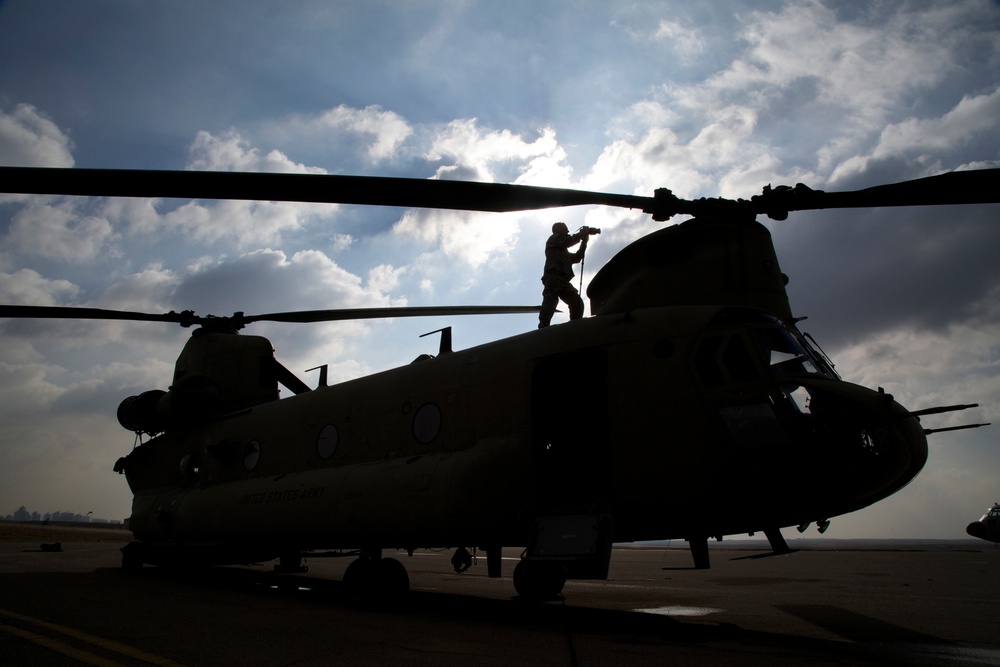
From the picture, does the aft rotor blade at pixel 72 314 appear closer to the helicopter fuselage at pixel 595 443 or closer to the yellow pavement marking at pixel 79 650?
the helicopter fuselage at pixel 595 443

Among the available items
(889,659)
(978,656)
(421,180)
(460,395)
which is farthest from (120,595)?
(978,656)

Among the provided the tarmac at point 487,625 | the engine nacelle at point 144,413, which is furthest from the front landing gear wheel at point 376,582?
the engine nacelle at point 144,413

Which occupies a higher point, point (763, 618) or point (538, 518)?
point (538, 518)

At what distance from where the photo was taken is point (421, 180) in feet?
23.2

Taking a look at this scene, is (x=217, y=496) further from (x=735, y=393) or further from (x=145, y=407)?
(x=735, y=393)

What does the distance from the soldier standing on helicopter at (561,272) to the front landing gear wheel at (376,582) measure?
4.38 metres

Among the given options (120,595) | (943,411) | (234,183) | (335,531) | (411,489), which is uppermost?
(234,183)

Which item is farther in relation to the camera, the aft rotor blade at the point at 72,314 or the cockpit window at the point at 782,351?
the aft rotor blade at the point at 72,314

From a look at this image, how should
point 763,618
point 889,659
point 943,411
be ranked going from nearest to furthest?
point 889,659 → point 943,411 → point 763,618

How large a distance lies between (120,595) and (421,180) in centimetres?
811

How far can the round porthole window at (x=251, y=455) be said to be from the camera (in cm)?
1272

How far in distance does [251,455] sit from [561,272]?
705 cm

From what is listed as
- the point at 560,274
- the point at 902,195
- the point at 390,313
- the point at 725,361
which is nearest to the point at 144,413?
the point at 390,313

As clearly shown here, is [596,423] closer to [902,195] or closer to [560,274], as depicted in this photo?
[560,274]
